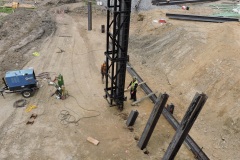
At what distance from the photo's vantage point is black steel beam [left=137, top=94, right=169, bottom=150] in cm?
1218

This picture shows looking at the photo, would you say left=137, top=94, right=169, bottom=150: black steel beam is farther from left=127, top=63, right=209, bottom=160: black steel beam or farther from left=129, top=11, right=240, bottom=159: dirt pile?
left=129, top=11, right=240, bottom=159: dirt pile

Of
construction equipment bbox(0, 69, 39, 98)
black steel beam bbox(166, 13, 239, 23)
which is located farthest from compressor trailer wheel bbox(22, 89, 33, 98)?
black steel beam bbox(166, 13, 239, 23)

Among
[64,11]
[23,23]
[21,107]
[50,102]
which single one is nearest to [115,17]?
[50,102]

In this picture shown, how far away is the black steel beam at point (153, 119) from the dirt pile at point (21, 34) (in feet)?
40.8

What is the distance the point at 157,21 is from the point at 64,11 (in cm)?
1300

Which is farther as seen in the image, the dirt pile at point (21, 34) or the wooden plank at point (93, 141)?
the dirt pile at point (21, 34)

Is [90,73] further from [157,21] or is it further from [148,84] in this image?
[157,21]

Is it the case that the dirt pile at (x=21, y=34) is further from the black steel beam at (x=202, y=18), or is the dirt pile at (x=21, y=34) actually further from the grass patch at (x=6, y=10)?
the black steel beam at (x=202, y=18)

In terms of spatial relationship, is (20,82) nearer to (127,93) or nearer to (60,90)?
(60,90)

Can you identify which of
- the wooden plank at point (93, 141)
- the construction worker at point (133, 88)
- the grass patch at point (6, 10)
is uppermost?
the grass patch at point (6, 10)

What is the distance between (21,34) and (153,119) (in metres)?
19.1

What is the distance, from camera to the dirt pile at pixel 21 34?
21.5 meters

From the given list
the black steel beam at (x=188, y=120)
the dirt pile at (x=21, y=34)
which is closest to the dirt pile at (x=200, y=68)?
the black steel beam at (x=188, y=120)

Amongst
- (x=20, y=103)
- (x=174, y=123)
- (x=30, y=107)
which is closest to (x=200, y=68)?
(x=174, y=123)
